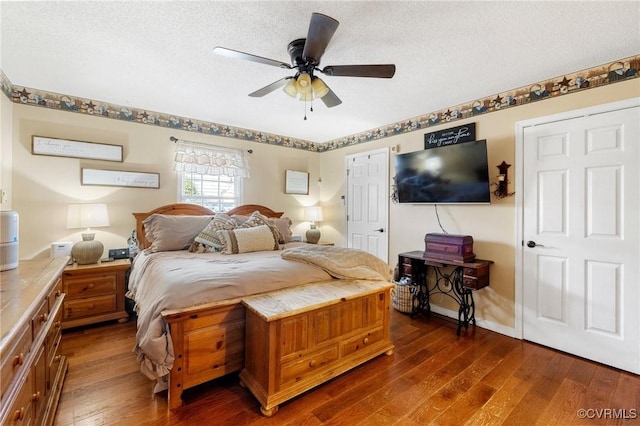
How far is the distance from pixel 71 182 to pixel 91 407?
2451 millimetres

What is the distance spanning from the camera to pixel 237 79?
2584 millimetres

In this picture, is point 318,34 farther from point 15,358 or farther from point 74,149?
point 74,149

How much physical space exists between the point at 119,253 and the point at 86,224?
0.50m

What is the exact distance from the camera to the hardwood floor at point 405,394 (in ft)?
5.45

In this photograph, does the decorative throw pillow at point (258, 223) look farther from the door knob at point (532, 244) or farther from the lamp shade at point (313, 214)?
the door knob at point (532, 244)

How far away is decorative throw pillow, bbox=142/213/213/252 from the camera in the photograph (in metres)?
3.00

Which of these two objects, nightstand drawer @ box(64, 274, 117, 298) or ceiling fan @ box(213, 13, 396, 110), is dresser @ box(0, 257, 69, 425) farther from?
ceiling fan @ box(213, 13, 396, 110)

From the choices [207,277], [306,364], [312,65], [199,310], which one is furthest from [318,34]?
[306,364]

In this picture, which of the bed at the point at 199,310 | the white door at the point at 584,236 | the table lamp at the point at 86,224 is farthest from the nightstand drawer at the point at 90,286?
the white door at the point at 584,236

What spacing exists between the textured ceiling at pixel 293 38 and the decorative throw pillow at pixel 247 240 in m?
1.48

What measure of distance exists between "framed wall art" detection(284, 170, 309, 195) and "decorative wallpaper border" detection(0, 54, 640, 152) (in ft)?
1.94

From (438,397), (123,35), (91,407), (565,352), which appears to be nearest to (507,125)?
(565,352)

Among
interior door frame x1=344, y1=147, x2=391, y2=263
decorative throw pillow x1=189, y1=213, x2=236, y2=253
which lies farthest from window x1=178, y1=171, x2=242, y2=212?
interior door frame x1=344, y1=147, x2=391, y2=263

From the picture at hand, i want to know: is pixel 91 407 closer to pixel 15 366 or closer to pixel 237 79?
pixel 15 366
